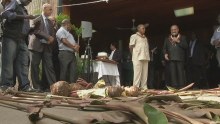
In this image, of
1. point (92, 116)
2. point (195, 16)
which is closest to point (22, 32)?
point (92, 116)

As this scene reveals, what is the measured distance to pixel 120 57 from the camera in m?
14.0

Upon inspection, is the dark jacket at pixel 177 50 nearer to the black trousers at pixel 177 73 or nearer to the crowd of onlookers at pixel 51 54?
the crowd of onlookers at pixel 51 54

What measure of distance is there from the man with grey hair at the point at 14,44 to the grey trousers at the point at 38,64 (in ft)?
2.46

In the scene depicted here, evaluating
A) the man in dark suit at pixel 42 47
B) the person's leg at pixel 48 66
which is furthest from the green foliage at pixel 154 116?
the person's leg at pixel 48 66

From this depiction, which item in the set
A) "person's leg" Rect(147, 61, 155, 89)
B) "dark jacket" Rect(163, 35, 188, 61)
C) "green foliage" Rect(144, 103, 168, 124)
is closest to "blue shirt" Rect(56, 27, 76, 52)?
"dark jacket" Rect(163, 35, 188, 61)

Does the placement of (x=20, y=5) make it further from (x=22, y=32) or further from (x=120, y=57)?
(x=120, y=57)

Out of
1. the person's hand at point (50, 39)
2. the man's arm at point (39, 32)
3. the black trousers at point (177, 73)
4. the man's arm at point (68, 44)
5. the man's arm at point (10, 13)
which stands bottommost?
the black trousers at point (177, 73)

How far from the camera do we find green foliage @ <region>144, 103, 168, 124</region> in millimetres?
1909

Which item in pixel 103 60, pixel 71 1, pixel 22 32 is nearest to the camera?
pixel 22 32

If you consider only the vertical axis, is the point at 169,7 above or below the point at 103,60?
above

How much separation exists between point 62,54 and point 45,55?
1.72 feet

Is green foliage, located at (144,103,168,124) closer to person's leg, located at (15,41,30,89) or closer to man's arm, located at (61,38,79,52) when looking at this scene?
person's leg, located at (15,41,30,89)

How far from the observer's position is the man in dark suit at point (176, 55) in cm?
1023

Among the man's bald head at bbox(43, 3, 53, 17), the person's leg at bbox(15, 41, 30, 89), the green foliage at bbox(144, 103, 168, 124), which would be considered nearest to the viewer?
the green foliage at bbox(144, 103, 168, 124)
